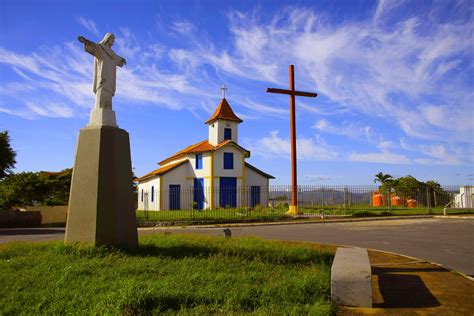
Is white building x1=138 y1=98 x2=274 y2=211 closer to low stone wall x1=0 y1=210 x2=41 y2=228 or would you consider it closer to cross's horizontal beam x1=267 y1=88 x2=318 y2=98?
cross's horizontal beam x1=267 y1=88 x2=318 y2=98

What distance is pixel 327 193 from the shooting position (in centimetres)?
2681

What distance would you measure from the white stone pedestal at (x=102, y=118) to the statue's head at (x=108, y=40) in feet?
4.74

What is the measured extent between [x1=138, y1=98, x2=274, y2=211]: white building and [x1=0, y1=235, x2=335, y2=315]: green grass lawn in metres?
23.9

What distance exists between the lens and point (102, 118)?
8.31 meters

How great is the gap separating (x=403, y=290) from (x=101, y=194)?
547 centimetres

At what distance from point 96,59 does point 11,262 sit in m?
4.31

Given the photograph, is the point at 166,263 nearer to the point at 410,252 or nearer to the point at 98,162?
the point at 98,162

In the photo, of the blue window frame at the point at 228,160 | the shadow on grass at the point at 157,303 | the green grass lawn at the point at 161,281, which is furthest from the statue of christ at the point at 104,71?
the blue window frame at the point at 228,160

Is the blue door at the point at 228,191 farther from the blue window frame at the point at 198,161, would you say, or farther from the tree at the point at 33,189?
the tree at the point at 33,189

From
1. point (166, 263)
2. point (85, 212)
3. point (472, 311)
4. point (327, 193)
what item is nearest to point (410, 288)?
point (472, 311)

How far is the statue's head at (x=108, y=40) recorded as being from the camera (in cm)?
866

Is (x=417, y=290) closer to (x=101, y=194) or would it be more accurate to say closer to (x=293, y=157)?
(x=101, y=194)

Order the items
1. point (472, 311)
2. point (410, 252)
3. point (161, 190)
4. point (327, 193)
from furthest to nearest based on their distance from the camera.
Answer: point (161, 190), point (327, 193), point (410, 252), point (472, 311)

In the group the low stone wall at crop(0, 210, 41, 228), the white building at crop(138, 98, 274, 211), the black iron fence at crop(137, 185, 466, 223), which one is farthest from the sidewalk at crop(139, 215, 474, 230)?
the white building at crop(138, 98, 274, 211)
